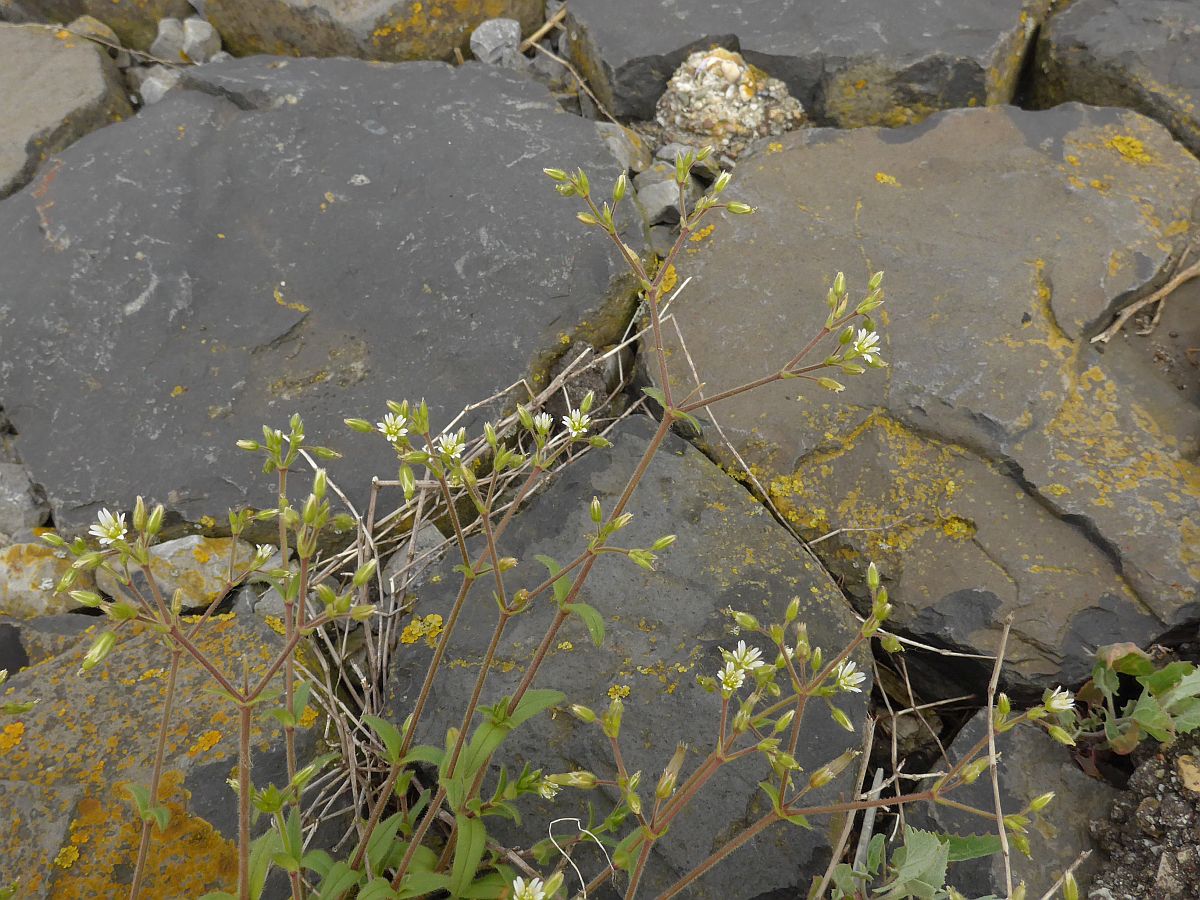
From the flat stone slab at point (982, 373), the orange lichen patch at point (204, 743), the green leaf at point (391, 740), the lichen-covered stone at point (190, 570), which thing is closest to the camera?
the green leaf at point (391, 740)

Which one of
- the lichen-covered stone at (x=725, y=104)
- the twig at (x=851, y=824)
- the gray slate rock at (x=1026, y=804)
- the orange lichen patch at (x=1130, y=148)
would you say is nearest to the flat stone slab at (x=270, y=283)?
the lichen-covered stone at (x=725, y=104)

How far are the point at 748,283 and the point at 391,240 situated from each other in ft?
4.73

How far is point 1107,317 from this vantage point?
3547 millimetres

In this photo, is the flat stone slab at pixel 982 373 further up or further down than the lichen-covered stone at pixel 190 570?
further up

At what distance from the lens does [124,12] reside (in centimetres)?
490

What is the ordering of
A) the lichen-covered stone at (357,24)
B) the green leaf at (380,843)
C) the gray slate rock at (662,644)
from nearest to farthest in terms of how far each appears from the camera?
1. the green leaf at (380,843)
2. the gray slate rock at (662,644)
3. the lichen-covered stone at (357,24)

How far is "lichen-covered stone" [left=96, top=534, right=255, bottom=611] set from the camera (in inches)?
126

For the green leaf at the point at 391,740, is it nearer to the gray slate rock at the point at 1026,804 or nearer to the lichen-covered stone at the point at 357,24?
the gray slate rock at the point at 1026,804

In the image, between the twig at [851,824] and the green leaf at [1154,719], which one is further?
the green leaf at [1154,719]

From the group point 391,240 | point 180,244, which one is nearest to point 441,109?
point 391,240

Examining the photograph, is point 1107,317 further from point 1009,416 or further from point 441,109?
point 441,109

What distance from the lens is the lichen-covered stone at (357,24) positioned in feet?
15.1

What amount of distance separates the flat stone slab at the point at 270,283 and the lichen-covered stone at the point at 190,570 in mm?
108

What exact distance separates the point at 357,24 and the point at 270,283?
1.70 meters
